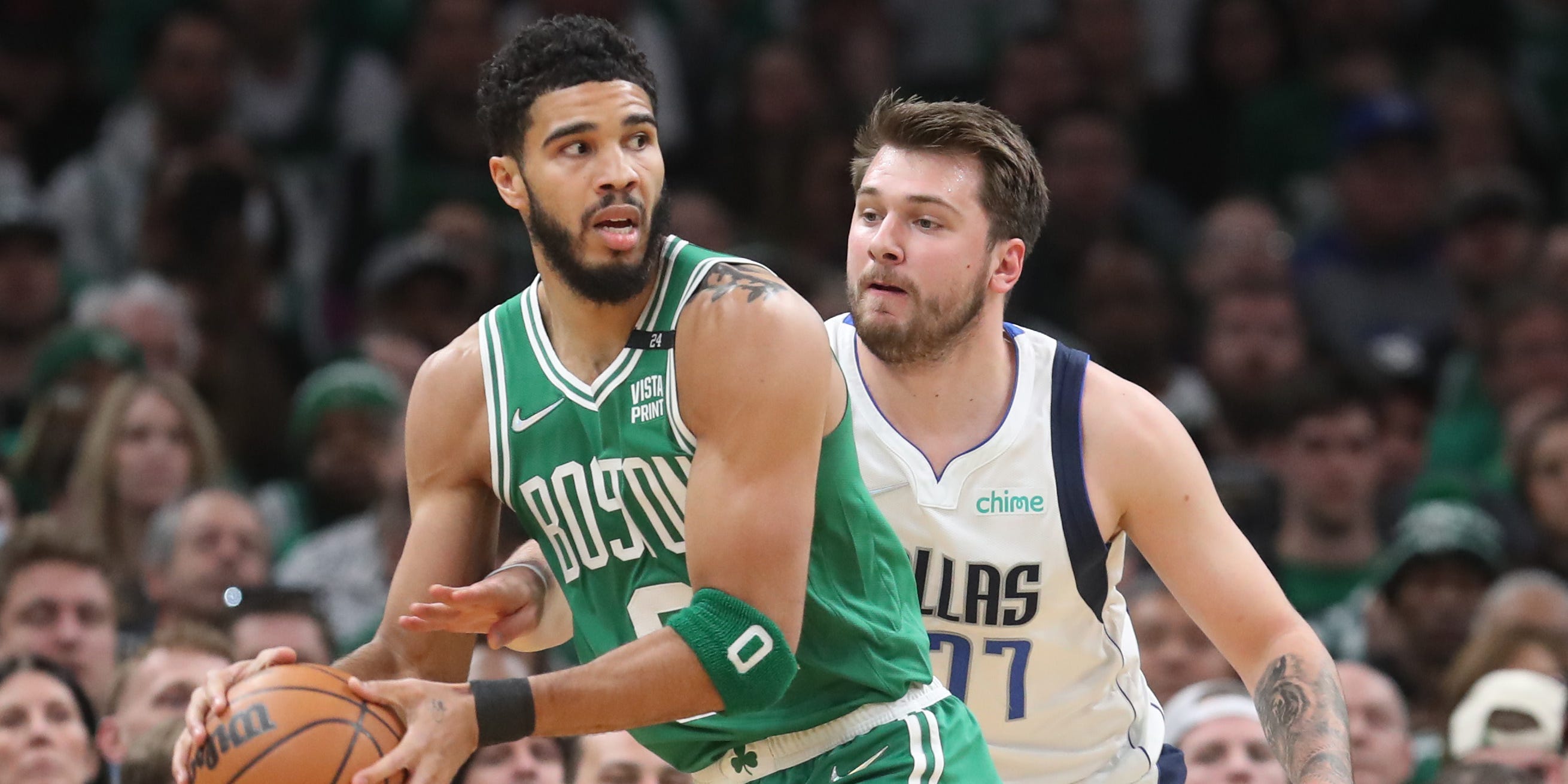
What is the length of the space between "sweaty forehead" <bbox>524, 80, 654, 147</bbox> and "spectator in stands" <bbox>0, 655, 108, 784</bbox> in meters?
3.41

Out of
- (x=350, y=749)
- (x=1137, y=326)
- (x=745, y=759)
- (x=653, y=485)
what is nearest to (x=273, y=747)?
(x=350, y=749)

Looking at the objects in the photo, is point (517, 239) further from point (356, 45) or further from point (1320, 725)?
point (1320, 725)

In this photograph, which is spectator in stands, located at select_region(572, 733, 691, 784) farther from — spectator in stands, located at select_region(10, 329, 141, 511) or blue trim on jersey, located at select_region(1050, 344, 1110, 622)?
spectator in stands, located at select_region(10, 329, 141, 511)

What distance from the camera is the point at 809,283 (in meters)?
9.29

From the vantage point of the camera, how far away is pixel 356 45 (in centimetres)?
1100

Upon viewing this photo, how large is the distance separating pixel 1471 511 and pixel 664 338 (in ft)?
16.4

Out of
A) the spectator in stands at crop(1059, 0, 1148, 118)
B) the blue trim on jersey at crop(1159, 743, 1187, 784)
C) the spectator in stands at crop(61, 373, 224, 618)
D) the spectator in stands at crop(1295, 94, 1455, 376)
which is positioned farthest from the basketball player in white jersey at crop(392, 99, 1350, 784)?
the spectator in stands at crop(1059, 0, 1148, 118)

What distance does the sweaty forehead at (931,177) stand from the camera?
197 inches

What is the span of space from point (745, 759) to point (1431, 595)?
449cm

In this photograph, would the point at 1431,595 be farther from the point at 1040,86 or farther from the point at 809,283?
the point at 1040,86

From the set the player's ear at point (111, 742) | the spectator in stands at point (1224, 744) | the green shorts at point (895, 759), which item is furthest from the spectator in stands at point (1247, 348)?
the green shorts at point (895, 759)

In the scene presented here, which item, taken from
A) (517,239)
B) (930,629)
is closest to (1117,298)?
(517,239)

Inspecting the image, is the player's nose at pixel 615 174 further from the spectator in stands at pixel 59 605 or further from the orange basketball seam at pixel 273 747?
the spectator in stands at pixel 59 605

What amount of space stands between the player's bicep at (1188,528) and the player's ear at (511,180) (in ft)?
5.32
